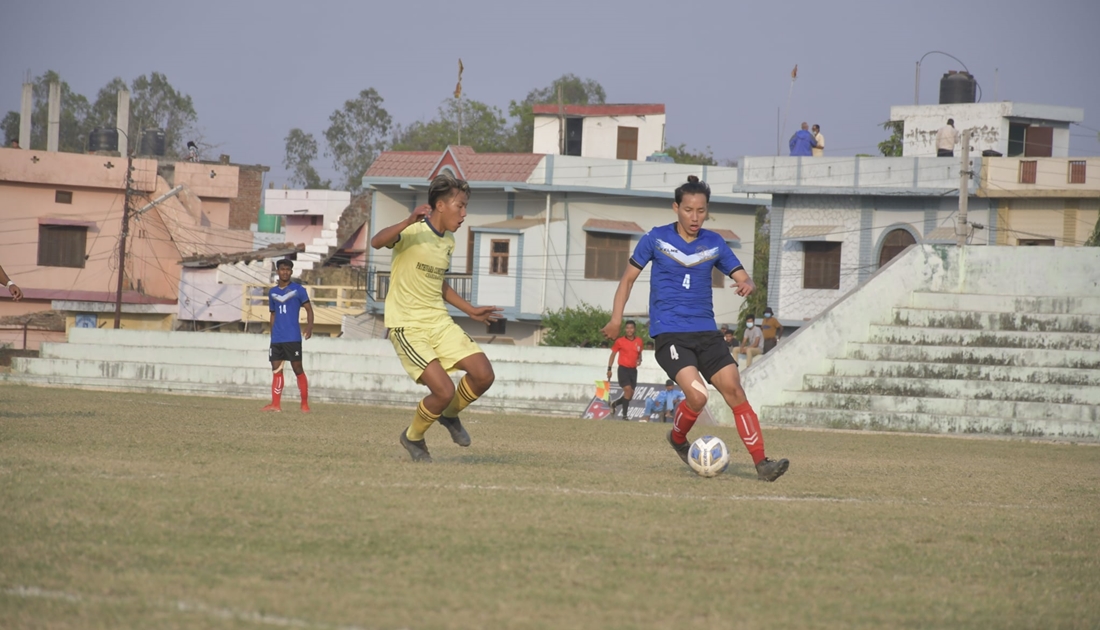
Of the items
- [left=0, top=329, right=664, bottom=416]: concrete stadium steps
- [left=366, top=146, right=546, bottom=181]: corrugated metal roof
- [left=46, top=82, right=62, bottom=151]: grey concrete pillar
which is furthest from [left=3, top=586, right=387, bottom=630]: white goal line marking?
[left=46, top=82, right=62, bottom=151]: grey concrete pillar

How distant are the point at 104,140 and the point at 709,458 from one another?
49.1m

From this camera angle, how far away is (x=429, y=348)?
28.3ft

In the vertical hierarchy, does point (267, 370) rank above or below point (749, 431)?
below

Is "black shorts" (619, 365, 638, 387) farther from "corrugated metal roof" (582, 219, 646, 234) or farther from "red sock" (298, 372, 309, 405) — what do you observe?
"corrugated metal roof" (582, 219, 646, 234)

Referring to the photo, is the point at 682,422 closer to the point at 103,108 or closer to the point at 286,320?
the point at 286,320

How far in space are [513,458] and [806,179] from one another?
94.5 feet

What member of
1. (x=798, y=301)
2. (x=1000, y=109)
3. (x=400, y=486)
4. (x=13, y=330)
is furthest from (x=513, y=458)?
(x=13, y=330)

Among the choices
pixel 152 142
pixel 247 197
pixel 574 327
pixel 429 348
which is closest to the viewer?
pixel 429 348

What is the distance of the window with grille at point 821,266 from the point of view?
3675 cm

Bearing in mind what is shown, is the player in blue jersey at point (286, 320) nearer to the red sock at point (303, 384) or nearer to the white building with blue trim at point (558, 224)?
the red sock at point (303, 384)

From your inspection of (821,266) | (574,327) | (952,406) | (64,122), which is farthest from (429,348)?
(64,122)

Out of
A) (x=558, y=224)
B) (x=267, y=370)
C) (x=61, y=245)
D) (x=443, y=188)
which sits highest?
(x=558, y=224)

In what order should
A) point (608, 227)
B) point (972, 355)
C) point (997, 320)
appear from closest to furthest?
point (972, 355)
point (997, 320)
point (608, 227)

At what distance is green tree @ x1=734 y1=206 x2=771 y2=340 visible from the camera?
39594 mm
